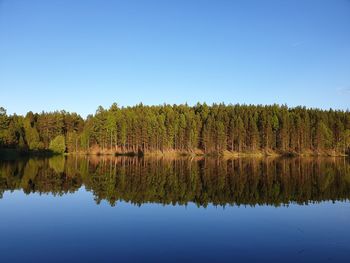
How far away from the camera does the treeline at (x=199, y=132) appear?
121062 millimetres

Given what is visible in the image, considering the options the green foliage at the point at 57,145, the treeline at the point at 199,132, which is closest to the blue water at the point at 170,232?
the green foliage at the point at 57,145

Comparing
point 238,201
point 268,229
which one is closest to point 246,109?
point 238,201

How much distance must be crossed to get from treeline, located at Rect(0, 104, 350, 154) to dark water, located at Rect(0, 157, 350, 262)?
279ft

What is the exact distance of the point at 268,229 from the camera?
19.3 meters

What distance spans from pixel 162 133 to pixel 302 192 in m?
90.9

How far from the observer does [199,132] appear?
125 m

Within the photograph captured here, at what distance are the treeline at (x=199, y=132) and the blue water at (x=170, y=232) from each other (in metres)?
94.3

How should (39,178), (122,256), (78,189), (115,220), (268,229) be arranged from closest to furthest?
(122,256) → (268,229) → (115,220) → (78,189) → (39,178)

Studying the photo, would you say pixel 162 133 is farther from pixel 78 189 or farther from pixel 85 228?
pixel 85 228

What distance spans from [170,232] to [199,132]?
10664 centimetres

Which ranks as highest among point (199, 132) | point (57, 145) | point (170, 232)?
point (199, 132)

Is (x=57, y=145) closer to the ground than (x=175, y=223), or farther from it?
farther from it

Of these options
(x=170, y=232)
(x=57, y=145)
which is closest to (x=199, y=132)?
(x=57, y=145)

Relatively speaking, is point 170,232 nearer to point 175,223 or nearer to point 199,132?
point 175,223
